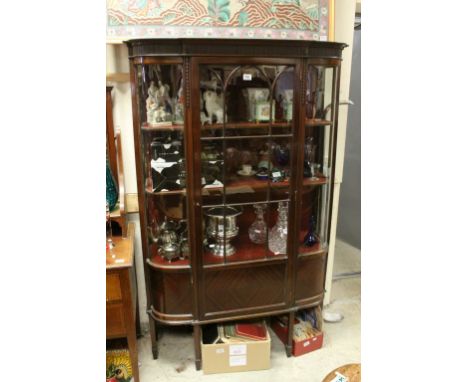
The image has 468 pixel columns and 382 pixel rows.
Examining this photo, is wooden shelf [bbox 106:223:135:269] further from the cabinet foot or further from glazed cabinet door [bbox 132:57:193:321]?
the cabinet foot

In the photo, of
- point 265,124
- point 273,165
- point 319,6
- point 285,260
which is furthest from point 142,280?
point 319,6

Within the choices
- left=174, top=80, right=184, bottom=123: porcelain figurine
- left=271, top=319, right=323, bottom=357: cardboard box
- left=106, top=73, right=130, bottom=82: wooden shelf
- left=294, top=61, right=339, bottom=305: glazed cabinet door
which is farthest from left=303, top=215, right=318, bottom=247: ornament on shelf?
left=106, top=73, right=130, bottom=82: wooden shelf

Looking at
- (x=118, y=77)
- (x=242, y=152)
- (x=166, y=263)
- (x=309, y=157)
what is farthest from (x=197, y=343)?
(x=118, y=77)

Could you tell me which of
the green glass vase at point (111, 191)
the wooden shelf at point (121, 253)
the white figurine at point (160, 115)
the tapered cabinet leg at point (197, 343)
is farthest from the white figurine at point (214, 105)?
the tapered cabinet leg at point (197, 343)

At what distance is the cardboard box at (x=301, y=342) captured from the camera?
1943 millimetres

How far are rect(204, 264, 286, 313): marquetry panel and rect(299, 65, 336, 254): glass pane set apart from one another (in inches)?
8.4

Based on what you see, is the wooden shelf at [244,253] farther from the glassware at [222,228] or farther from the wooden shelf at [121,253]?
the wooden shelf at [121,253]

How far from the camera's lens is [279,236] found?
1835mm

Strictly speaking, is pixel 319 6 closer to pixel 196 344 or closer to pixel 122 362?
pixel 196 344

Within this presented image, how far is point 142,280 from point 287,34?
5.24 ft

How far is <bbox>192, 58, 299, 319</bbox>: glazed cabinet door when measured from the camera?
1598 mm

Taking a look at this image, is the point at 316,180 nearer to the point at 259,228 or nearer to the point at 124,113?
the point at 259,228

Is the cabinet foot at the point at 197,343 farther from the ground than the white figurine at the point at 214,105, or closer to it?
closer to it

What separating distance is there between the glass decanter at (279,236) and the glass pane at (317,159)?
102mm
